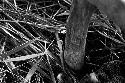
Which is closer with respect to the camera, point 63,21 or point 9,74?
point 9,74

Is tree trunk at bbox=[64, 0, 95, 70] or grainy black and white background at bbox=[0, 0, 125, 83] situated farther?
grainy black and white background at bbox=[0, 0, 125, 83]

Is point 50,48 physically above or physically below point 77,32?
below

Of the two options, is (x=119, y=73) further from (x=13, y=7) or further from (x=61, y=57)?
(x=13, y=7)

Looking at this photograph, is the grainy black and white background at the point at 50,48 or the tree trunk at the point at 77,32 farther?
the grainy black and white background at the point at 50,48

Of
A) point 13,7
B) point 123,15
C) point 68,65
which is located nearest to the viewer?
point 123,15

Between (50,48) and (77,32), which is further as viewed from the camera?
(50,48)

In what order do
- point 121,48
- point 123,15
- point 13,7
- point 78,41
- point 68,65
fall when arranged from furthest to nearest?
point 13,7
point 121,48
point 68,65
point 78,41
point 123,15

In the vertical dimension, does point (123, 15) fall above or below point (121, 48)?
above

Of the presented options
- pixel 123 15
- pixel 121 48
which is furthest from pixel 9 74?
pixel 123 15
